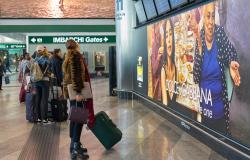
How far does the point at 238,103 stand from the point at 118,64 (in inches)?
362

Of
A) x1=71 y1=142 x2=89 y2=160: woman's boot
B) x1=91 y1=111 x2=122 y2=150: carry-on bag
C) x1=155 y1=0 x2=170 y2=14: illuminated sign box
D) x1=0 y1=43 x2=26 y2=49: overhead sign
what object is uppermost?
x1=155 y1=0 x2=170 y2=14: illuminated sign box

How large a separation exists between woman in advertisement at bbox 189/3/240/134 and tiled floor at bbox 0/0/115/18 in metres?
13.8

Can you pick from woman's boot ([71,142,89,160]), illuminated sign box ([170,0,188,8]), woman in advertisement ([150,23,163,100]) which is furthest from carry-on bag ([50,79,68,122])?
woman's boot ([71,142,89,160])

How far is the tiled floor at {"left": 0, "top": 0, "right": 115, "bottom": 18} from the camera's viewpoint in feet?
65.0

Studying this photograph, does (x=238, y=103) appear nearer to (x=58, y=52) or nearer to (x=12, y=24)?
(x=58, y=52)

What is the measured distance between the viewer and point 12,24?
66.0 ft

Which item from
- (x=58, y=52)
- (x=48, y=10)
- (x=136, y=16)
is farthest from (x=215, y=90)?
(x=48, y=10)

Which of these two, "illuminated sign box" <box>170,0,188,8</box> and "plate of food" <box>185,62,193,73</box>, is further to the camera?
"illuminated sign box" <box>170,0,188,8</box>

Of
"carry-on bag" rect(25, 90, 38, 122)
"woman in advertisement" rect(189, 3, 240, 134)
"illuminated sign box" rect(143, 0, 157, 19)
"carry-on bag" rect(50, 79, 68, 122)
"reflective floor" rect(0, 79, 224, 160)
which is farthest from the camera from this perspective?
"illuminated sign box" rect(143, 0, 157, 19)

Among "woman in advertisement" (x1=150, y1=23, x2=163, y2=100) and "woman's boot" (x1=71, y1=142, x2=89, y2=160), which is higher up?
"woman in advertisement" (x1=150, y1=23, x2=163, y2=100)

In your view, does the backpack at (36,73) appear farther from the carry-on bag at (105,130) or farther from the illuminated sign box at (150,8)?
the illuminated sign box at (150,8)

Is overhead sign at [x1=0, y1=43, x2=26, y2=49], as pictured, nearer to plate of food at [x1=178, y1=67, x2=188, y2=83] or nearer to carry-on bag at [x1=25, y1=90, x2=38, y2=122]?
carry-on bag at [x1=25, y1=90, x2=38, y2=122]

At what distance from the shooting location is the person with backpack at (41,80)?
8906 millimetres

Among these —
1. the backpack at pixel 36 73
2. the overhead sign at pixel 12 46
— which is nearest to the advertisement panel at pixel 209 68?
the backpack at pixel 36 73
